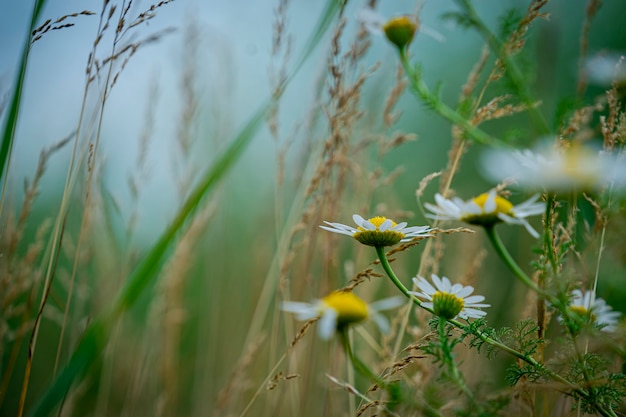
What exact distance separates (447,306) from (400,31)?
380 mm

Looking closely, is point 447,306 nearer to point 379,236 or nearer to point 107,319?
point 379,236

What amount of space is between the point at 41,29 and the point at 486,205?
24.2 inches

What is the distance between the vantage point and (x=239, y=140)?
2.17 feet

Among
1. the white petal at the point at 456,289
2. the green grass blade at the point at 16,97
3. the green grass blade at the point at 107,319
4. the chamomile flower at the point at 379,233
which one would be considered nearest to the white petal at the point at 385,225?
the chamomile flower at the point at 379,233

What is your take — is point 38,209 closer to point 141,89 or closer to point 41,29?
point 141,89

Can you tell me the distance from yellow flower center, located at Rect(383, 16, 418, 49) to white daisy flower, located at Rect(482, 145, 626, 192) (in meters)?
0.20

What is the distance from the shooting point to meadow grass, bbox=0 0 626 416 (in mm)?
565

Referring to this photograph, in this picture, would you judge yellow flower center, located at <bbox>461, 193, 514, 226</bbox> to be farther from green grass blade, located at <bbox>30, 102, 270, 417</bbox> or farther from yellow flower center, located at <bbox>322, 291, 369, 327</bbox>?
green grass blade, located at <bbox>30, 102, 270, 417</bbox>

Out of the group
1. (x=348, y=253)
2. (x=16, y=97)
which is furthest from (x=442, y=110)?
(x=348, y=253)

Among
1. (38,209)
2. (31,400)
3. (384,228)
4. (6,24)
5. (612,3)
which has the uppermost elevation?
(612,3)

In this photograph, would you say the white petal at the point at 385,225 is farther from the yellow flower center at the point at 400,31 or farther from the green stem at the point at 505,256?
the yellow flower center at the point at 400,31

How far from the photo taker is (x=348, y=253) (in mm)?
1880

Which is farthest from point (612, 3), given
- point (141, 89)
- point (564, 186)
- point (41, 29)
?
point (41, 29)

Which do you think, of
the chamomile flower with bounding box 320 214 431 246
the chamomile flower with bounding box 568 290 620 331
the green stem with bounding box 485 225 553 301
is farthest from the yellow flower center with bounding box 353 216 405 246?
the chamomile flower with bounding box 568 290 620 331
